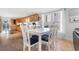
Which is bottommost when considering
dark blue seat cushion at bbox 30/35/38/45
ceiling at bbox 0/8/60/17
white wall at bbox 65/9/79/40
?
dark blue seat cushion at bbox 30/35/38/45

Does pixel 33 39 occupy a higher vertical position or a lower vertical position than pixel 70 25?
lower

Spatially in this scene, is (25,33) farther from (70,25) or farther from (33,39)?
(70,25)

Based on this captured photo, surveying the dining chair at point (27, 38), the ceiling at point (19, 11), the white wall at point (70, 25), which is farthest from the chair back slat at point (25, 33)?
the white wall at point (70, 25)

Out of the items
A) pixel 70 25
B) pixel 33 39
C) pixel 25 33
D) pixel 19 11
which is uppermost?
pixel 19 11

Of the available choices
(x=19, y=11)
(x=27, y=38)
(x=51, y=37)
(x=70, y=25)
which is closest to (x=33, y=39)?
(x=27, y=38)

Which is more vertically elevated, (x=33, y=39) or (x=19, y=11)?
(x=19, y=11)

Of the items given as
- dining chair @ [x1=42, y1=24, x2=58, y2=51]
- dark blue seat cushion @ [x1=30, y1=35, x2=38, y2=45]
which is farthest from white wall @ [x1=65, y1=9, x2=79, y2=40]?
dark blue seat cushion @ [x1=30, y1=35, x2=38, y2=45]

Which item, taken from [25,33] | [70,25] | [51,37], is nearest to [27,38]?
[25,33]

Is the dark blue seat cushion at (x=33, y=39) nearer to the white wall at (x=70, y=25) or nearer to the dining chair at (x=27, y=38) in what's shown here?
the dining chair at (x=27, y=38)

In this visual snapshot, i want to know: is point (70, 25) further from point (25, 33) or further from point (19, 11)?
point (19, 11)

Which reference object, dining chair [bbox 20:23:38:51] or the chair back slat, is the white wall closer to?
dining chair [bbox 20:23:38:51]
